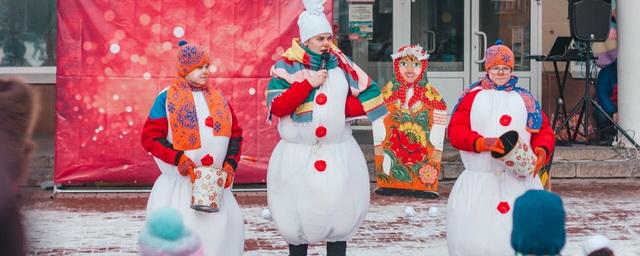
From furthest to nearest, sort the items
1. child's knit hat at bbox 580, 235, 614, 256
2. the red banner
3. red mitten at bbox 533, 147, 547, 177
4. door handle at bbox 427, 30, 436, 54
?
door handle at bbox 427, 30, 436, 54 < the red banner < red mitten at bbox 533, 147, 547, 177 < child's knit hat at bbox 580, 235, 614, 256

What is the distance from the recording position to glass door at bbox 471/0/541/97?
1399cm

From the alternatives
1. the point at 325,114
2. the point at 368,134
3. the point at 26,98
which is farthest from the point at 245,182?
the point at 26,98

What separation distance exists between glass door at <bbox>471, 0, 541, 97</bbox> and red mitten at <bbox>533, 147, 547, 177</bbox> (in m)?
7.89

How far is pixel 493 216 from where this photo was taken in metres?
6.14

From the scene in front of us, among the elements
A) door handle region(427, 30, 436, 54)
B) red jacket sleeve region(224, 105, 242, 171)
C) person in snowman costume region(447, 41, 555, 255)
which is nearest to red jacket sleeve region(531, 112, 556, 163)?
person in snowman costume region(447, 41, 555, 255)

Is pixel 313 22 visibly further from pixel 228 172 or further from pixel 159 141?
pixel 159 141

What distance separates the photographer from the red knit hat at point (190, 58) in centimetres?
596

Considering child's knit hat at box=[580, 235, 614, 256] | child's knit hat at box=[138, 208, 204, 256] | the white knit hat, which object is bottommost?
child's knit hat at box=[580, 235, 614, 256]

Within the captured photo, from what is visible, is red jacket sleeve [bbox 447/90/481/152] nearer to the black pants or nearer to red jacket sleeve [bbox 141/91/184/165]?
the black pants

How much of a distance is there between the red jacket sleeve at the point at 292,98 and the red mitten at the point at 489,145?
3.36 ft

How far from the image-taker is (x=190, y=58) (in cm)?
595

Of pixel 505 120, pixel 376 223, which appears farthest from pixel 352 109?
pixel 376 223

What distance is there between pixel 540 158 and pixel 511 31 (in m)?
8.26

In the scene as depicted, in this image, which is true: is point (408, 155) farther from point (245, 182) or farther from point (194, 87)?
point (194, 87)
